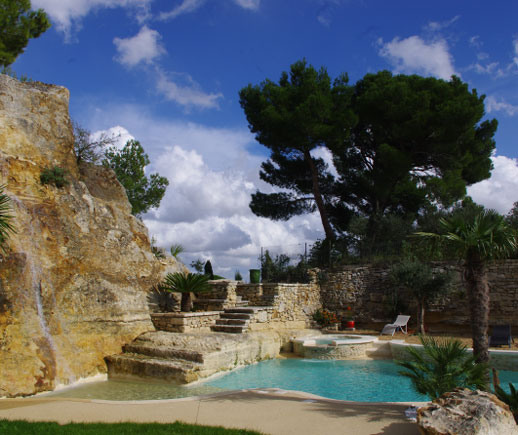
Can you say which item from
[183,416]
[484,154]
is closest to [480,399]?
[183,416]

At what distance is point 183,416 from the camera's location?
6.37m

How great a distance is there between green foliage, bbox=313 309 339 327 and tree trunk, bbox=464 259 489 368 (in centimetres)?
1131

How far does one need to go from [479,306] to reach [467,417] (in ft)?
9.71

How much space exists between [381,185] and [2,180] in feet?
54.0

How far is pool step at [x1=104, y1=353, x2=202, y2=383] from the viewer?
1041cm

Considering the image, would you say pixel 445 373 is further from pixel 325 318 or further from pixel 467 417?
pixel 325 318

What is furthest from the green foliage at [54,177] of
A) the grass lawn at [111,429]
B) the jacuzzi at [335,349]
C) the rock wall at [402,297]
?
the rock wall at [402,297]

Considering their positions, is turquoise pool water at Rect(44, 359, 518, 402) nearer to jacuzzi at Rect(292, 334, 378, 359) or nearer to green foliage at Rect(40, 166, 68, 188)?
jacuzzi at Rect(292, 334, 378, 359)

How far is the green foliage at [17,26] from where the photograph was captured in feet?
69.0

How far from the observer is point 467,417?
465 centimetres

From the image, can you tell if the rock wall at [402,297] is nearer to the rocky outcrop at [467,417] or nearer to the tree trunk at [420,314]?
the tree trunk at [420,314]

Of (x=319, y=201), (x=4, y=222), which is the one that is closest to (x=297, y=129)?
(x=319, y=201)

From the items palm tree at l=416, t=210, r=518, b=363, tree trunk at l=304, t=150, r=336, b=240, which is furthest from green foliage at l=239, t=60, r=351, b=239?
palm tree at l=416, t=210, r=518, b=363

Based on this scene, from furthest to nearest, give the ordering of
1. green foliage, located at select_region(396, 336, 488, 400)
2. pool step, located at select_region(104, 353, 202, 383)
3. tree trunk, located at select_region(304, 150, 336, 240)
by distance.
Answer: tree trunk, located at select_region(304, 150, 336, 240) → pool step, located at select_region(104, 353, 202, 383) → green foliage, located at select_region(396, 336, 488, 400)
